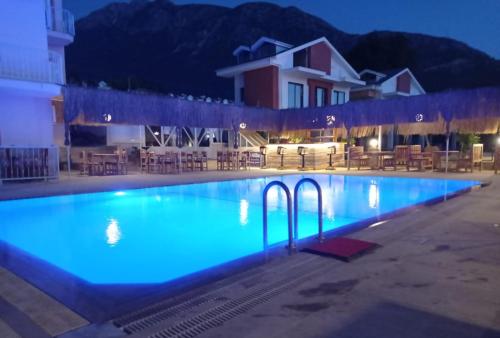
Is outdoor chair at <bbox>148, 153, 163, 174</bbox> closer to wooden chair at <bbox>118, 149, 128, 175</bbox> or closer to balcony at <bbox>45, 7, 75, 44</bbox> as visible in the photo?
wooden chair at <bbox>118, 149, 128, 175</bbox>

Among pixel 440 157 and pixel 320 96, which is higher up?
pixel 320 96

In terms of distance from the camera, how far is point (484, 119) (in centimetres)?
1281

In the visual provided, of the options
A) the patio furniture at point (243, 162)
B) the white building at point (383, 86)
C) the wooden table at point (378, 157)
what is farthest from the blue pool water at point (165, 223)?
the white building at point (383, 86)

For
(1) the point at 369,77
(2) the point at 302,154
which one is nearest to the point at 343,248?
(2) the point at 302,154

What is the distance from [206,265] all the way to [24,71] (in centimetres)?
1031

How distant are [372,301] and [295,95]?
20.2 metres

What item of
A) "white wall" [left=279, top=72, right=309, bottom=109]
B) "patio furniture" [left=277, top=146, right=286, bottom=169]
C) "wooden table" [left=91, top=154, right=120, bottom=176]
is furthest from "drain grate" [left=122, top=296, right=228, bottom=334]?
"white wall" [left=279, top=72, right=309, bottom=109]

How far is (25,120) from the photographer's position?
450 inches

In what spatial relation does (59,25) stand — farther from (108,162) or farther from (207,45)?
(207,45)

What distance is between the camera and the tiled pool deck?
1958 mm

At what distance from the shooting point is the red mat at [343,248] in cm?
318

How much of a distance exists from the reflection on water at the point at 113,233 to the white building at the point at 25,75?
6.27 meters

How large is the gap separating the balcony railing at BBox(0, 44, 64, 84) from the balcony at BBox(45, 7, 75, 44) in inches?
109

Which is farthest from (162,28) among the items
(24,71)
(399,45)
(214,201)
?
(214,201)
